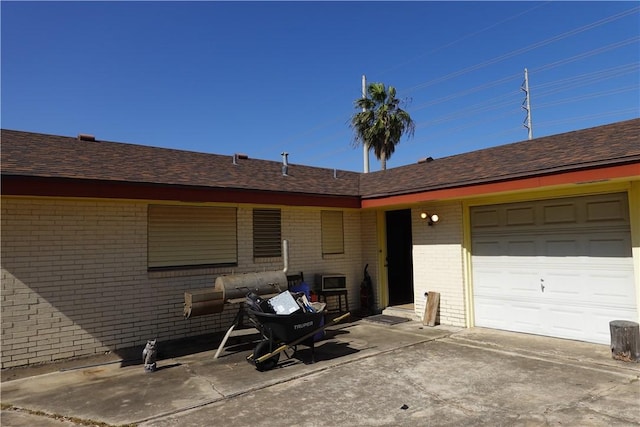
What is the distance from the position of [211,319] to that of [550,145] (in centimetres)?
818

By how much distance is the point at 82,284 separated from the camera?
24.0 feet

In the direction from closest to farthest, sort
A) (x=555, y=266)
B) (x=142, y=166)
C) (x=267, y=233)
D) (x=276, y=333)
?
(x=276, y=333)
(x=555, y=266)
(x=142, y=166)
(x=267, y=233)

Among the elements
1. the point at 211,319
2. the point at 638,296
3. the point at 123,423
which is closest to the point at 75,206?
the point at 211,319

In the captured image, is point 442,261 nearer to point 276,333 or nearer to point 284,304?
point 284,304

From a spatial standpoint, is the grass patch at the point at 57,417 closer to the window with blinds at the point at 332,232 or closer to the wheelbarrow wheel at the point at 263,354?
the wheelbarrow wheel at the point at 263,354

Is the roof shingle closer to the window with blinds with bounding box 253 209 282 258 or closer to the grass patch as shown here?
the window with blinds with bounding box 253 209 282 258

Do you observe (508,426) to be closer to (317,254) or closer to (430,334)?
(430,334)

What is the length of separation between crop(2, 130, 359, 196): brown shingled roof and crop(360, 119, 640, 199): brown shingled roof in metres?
1.80

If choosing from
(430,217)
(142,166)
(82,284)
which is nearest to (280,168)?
(142,166)

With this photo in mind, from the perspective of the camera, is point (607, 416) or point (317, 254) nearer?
point (607, 416)

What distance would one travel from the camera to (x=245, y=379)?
5934mm

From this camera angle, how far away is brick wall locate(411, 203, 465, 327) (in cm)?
917

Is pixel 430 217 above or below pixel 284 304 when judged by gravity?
above

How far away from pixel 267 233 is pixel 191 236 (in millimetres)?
1913
